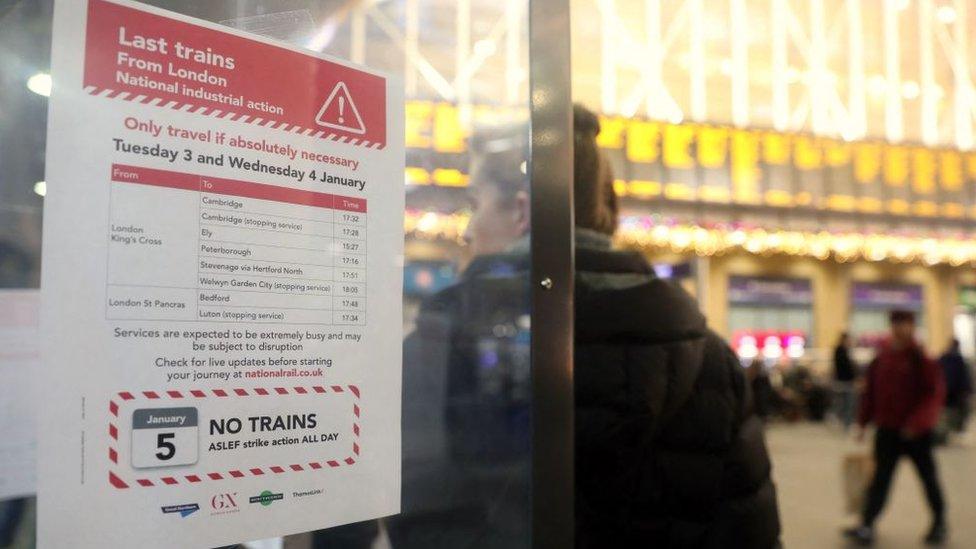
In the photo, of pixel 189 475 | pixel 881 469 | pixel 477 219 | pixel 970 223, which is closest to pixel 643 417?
pixel 477 219

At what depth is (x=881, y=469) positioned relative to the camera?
5742mm

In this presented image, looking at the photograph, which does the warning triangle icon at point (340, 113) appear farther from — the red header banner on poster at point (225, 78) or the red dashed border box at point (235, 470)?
the red dashed border box at point (235, 470)

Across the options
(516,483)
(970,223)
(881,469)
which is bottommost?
(881,469)

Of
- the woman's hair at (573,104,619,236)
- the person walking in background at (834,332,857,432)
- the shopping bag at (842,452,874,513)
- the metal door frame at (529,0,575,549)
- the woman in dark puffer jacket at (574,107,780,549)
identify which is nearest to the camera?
the metal door frame at (529,0,575,549)

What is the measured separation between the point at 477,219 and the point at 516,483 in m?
0.45

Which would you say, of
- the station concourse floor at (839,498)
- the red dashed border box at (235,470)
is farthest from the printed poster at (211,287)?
the station concourse floor at (839,498)

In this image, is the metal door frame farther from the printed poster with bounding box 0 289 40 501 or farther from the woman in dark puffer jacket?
the printed poster with bounding box 0 289 40 501

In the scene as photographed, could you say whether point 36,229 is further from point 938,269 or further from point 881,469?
point 938,269

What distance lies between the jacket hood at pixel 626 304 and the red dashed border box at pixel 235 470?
0.75 m

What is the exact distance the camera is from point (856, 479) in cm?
591

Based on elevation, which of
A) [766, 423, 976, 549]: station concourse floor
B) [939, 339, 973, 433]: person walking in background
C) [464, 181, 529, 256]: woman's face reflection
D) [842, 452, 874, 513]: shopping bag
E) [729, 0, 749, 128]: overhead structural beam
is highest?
[729, 0, 749, 128]: overhead structural beam

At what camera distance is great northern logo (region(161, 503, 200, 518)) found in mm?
1011

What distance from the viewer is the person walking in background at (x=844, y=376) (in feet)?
40.8

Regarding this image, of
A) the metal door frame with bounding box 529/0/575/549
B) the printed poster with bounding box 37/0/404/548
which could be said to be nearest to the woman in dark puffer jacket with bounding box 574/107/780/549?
the metal door frame with bounding box 529/0/575/549
